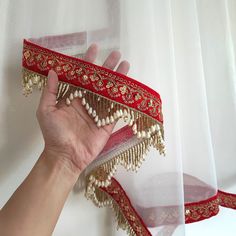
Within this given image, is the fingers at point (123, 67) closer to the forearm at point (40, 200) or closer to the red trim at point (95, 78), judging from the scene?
the red trim at point (95, 78)

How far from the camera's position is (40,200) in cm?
59

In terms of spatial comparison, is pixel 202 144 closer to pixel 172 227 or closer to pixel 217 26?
pixel 172 227

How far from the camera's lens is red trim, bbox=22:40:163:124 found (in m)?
0.55

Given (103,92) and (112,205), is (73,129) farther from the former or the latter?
(112,205)

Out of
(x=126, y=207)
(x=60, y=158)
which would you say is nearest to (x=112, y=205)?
(x=126, y=207)

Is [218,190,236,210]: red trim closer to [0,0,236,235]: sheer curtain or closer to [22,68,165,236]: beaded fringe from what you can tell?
[0,0,236,235]: sheer curtain

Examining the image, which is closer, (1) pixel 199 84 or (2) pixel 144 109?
(2) pixel 144 109

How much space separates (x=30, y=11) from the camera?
0.62 metres

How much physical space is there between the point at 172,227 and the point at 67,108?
0.32 meters

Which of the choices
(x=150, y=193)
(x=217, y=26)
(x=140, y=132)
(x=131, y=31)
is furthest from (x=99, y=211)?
(x=217, y=26)

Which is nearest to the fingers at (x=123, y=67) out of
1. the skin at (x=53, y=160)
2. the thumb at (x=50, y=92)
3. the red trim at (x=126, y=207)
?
the skin at (x=53, y=160)

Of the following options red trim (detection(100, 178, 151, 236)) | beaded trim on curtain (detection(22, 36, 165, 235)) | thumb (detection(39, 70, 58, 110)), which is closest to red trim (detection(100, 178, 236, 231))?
red trim (detection(100, 178, 151, 236))

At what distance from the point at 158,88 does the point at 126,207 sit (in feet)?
0.88

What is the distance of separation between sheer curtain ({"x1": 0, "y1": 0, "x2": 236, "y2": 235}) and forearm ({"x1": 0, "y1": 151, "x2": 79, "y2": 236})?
10 cm
